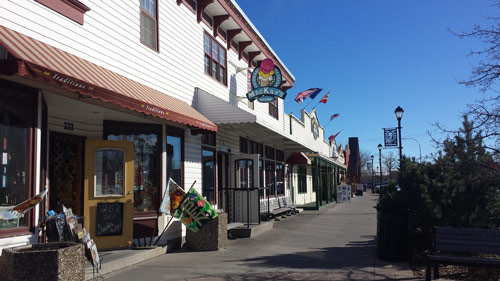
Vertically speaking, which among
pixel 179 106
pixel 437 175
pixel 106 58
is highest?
pixel 106 58

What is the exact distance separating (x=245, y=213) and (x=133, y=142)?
207 inches

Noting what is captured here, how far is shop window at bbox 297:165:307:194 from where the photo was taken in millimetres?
26239

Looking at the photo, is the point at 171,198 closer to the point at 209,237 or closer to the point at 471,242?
the point at 209,237

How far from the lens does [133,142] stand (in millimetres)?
9148

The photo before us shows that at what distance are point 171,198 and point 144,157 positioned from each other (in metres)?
1.10

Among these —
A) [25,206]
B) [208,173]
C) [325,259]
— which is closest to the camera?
[25,206]

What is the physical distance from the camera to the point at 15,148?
6133mm

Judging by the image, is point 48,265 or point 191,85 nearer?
point 48,265

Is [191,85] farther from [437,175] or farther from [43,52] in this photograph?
[437,175]

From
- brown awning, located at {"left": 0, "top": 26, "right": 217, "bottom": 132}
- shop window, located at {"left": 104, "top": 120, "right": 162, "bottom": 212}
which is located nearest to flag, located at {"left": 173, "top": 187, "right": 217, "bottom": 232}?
shop window, located at {"left": 104, "top": 120, "right": 162, "bottom": 212}

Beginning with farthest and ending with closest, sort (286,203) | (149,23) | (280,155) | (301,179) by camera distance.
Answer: (301,179) < (280,155) < (286,203) < (149,23)

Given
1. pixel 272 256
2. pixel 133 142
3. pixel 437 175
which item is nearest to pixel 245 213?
pixel 272 256

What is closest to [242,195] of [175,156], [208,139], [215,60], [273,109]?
[208,139]

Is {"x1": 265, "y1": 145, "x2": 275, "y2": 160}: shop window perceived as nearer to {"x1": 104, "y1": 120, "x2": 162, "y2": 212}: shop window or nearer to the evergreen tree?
{"x1": 104, "y1": 120, "x2": 162, "y2": 212}: shop window
